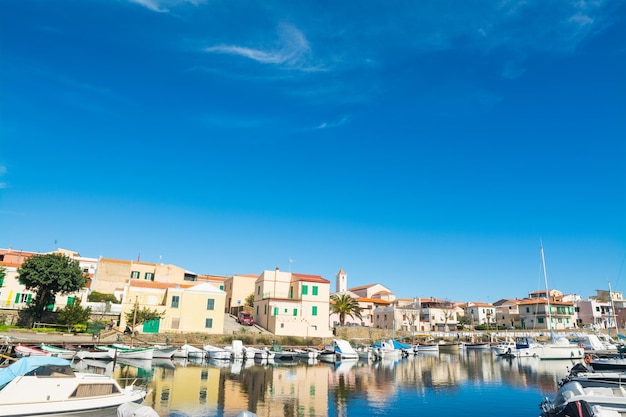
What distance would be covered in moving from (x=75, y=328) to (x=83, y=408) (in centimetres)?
3121

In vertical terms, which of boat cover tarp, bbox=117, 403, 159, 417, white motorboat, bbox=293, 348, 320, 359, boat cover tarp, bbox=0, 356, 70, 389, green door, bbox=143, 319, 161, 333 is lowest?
white motorboat, bbox=293, 348, 320, 359

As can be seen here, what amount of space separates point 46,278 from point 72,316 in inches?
182

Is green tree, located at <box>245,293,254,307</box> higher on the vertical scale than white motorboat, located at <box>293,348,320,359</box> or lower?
higher

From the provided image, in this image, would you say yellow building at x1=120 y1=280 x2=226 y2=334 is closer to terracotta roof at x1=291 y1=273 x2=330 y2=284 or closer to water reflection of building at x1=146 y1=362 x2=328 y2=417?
terracotta roof at x1=291 y1=273 x2=330 y2=284

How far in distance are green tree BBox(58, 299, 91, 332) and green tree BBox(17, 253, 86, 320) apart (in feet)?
6.86

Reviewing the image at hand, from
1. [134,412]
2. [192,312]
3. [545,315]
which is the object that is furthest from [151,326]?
[545,315]

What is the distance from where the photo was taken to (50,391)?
53.1ft

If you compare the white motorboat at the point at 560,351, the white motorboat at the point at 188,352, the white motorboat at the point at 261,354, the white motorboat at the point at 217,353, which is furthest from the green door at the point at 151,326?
the white motorboat at the point at 560,351

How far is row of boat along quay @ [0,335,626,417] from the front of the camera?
18859mm

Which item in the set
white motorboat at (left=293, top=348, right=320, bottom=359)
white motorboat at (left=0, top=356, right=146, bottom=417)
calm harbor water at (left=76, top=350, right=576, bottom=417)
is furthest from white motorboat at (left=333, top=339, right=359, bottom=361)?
white motorboat at (left=0, top=356, right=146, bottom=417)

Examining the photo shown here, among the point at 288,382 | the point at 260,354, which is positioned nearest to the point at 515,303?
the point at 260,354

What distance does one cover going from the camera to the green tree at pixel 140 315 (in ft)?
152

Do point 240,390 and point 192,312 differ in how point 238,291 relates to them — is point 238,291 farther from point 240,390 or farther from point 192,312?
point 240,390

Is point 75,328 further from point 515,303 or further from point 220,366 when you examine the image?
point 515,303
